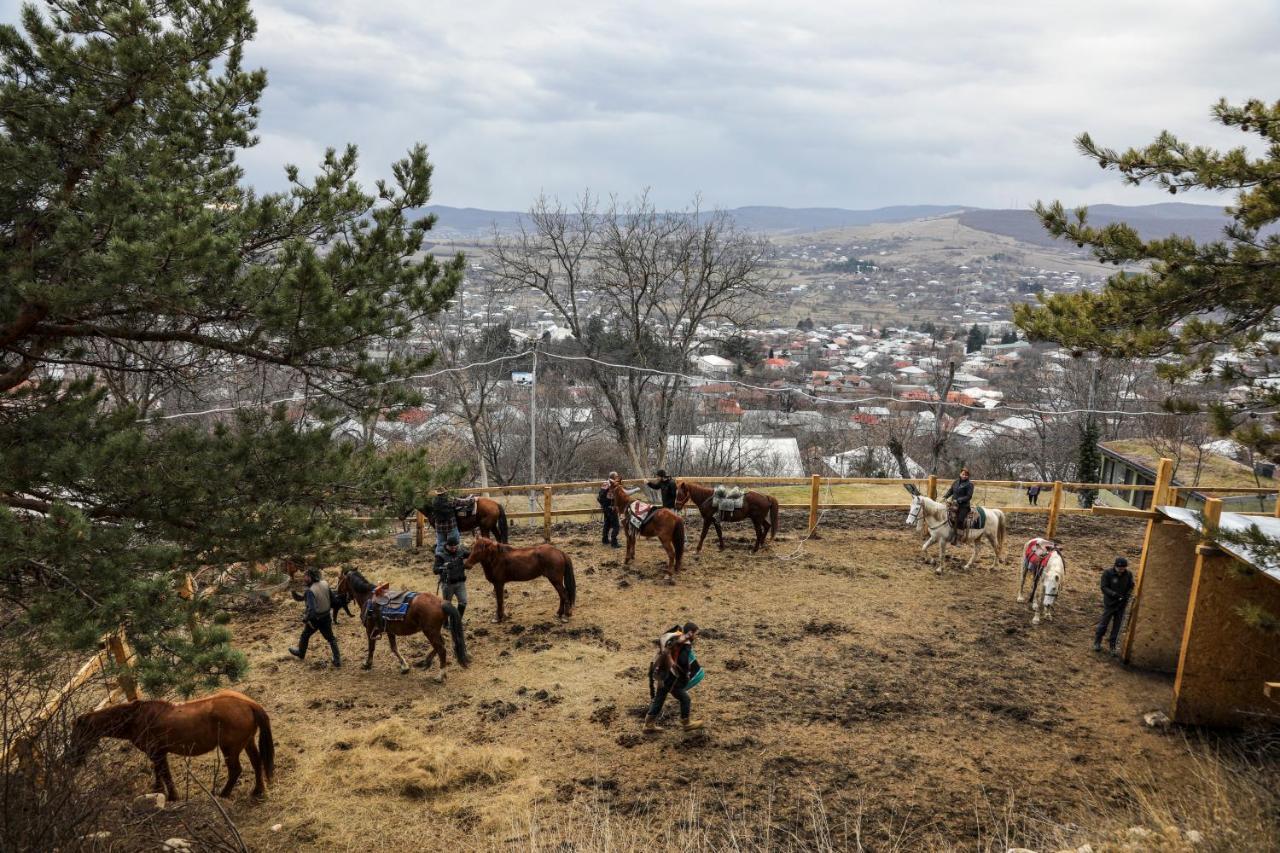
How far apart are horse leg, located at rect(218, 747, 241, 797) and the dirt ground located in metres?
0.14

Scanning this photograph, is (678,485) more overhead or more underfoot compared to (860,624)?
more overhead

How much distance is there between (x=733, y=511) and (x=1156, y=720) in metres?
7.03

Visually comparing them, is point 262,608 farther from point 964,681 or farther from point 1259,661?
point 1259,661

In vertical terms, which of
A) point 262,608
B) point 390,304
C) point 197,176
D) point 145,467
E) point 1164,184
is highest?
point 1164,184

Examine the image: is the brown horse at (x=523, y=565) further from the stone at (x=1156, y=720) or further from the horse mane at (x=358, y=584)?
the stone at (x=1156, y=720)

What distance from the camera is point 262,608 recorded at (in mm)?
12227

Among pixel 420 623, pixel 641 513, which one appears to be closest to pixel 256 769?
pixel 420 623

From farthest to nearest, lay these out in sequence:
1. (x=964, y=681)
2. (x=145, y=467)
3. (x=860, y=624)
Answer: (x=860, y=624) → (x=964, y=681) → (x=145, y=467)

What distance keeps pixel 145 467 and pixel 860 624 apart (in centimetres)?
930

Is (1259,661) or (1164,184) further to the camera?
(1259,661)

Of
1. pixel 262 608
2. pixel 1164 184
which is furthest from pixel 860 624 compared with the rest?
pixel 262 608

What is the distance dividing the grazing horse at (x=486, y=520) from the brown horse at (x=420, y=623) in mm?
A: 3165

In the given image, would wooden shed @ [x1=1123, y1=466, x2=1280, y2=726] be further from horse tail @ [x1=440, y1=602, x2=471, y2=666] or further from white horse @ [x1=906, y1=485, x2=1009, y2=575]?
horse tail @ [x1=440, y1=602, x2=471, y2=666]

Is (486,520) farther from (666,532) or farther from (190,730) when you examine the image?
(190,730)
